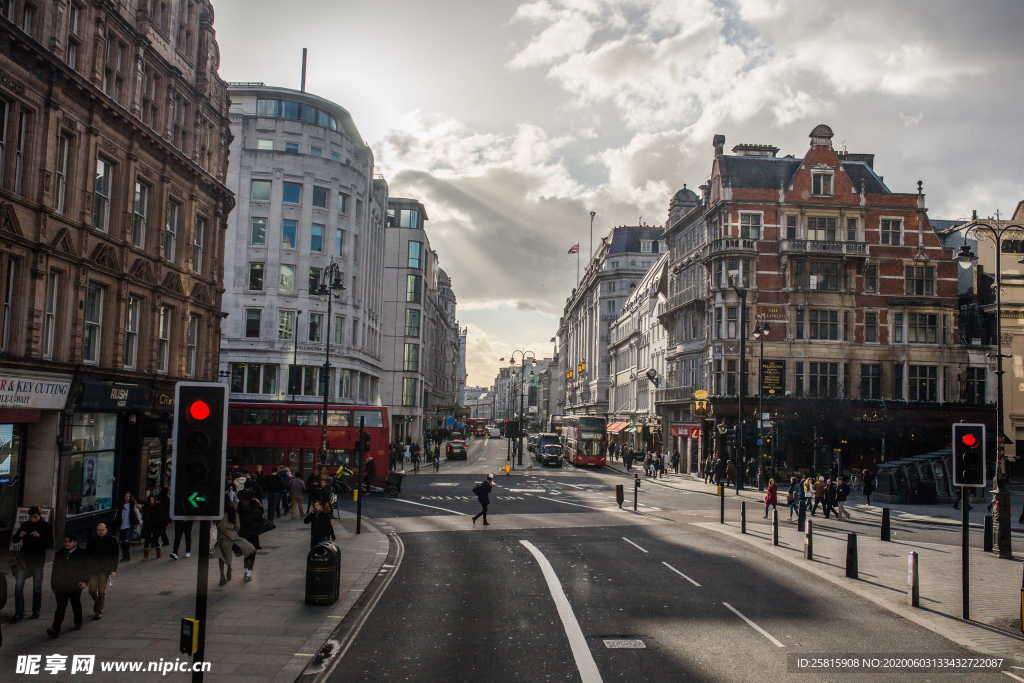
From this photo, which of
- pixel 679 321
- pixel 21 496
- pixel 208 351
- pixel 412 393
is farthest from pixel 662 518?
pixel 412 393

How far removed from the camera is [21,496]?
66.2ft

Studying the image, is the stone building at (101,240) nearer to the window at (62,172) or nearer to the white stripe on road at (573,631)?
the window at (62,172)

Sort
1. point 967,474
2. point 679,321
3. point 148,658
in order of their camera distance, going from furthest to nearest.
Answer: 1. point 679,321
2. point 967,474
3. point 148,658

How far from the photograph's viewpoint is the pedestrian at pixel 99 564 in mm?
13070

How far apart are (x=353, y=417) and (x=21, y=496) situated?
834 inches

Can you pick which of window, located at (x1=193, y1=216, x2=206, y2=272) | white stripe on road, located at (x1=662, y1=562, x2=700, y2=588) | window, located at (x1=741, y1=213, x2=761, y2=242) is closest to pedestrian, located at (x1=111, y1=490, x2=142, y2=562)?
window, located at (x1=193, y1=216, x2=206, y2=272)

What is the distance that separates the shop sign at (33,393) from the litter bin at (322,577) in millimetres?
9146

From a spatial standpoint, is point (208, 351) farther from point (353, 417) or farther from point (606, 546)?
point (606, 546)

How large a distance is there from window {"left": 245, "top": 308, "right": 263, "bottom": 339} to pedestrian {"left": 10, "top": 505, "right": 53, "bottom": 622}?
45269 millimetres

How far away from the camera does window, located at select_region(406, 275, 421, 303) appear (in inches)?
3354

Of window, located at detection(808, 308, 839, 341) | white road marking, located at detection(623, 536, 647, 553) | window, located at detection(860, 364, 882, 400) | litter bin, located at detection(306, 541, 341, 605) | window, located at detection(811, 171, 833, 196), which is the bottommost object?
white road marking, located at detection(623, 536, 647, 553)

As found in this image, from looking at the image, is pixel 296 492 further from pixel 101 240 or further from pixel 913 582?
pixel 913 582

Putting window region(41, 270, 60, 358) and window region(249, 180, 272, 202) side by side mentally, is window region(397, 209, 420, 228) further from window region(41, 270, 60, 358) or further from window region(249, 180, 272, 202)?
window region(41, 270, 60, 358)

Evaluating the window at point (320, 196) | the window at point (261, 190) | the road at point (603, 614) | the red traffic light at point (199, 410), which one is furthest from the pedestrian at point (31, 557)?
the window at point (320, 196)
